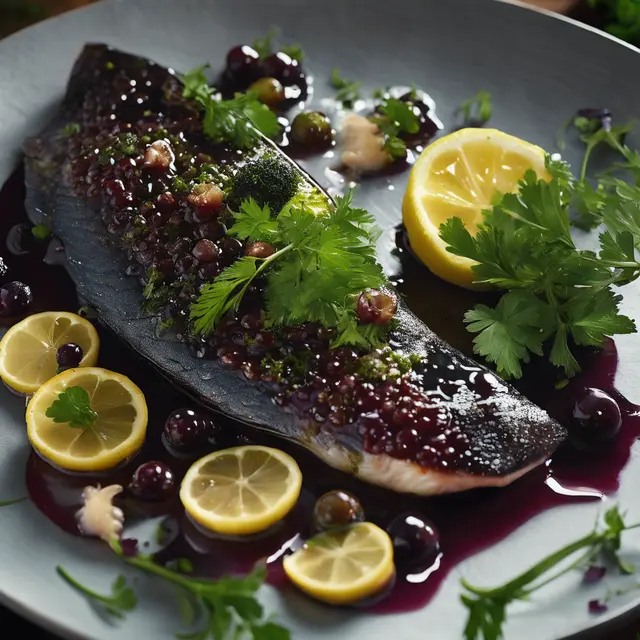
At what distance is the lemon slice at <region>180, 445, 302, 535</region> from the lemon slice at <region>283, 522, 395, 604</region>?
22 centimetres

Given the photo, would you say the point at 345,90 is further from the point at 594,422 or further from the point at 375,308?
the point at 594,422

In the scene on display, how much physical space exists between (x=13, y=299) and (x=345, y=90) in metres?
2.61

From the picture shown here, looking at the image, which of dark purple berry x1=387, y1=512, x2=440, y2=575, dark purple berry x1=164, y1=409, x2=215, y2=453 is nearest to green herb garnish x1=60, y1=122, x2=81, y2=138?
dark purple berry x1=164, y1=409, x2=215, y2=453

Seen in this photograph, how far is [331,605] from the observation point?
11.5 ft

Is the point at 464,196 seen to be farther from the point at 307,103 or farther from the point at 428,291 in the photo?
the point at 307,103

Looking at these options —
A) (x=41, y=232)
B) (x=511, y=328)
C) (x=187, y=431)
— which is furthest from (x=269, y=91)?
(x=187, y=431)

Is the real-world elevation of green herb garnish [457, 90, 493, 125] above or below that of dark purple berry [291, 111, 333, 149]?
above

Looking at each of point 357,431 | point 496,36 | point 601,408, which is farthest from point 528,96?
point 357,431

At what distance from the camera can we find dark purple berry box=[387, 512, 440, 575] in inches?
144

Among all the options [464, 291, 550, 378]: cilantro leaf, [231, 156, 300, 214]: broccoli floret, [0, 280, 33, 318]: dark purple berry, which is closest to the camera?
[464, 291, 550, 378]: cilantro leaf

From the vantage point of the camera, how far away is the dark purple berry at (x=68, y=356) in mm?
4348

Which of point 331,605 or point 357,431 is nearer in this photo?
point 331,605

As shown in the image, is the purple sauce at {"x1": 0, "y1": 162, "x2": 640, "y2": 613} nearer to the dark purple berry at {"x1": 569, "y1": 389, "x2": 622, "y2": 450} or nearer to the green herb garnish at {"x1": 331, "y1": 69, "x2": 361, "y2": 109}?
the dark purple berry at {"x1": 569, "y1": 389, "x2": 622, "y2": 450}

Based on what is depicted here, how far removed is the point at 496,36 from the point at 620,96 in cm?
96
